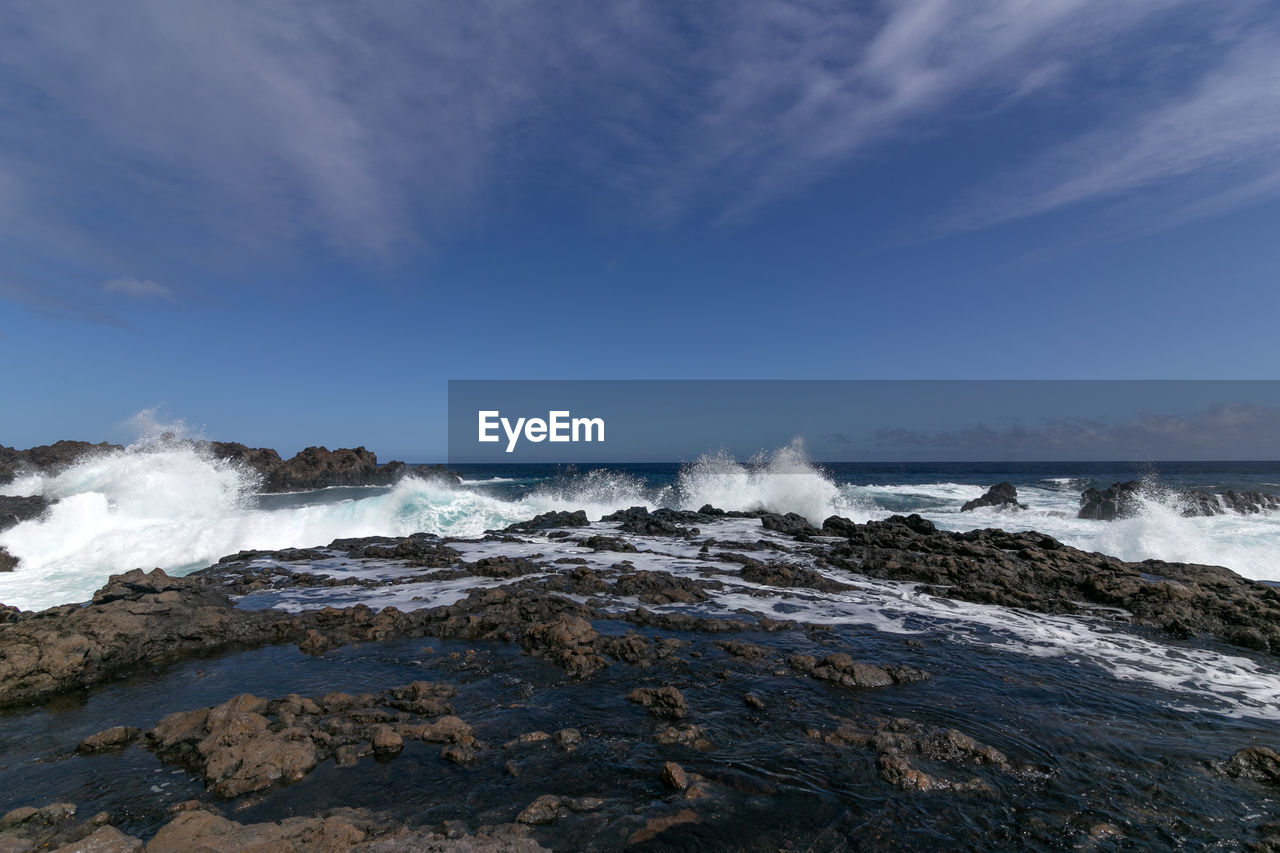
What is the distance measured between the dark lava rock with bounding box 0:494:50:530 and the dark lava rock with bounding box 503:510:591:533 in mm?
17758

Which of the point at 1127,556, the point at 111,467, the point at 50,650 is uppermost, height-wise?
the point at 111,467

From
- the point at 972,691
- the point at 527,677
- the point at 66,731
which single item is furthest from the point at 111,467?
the point at 972,691

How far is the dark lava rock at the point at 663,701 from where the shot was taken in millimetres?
7121

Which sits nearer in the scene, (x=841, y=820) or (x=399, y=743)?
(x=841, y=820)

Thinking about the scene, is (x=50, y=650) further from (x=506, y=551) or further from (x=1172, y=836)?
(x=1172, y=836)

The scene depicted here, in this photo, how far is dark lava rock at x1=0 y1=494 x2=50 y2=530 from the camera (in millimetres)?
20156

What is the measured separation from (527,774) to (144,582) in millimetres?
11562

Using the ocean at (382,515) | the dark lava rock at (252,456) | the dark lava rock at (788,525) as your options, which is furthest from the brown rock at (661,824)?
the dark lava rock at (252,456)

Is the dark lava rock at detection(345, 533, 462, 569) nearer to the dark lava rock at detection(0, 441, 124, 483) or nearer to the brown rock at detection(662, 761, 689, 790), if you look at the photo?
the brown rock at detection(662, 761, 689, 790)

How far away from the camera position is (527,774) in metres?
5.72

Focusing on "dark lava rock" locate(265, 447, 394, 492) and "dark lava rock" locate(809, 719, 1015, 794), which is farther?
"dark lava rock" locate(265, 447, 394, 492)

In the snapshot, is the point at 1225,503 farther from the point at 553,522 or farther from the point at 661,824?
the point at 661,824

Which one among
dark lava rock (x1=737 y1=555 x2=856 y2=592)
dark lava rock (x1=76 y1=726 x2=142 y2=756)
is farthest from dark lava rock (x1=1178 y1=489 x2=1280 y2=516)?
dark lava rock (x1=76 y1=726 x2=142 y2=756)

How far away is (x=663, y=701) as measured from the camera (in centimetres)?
733
